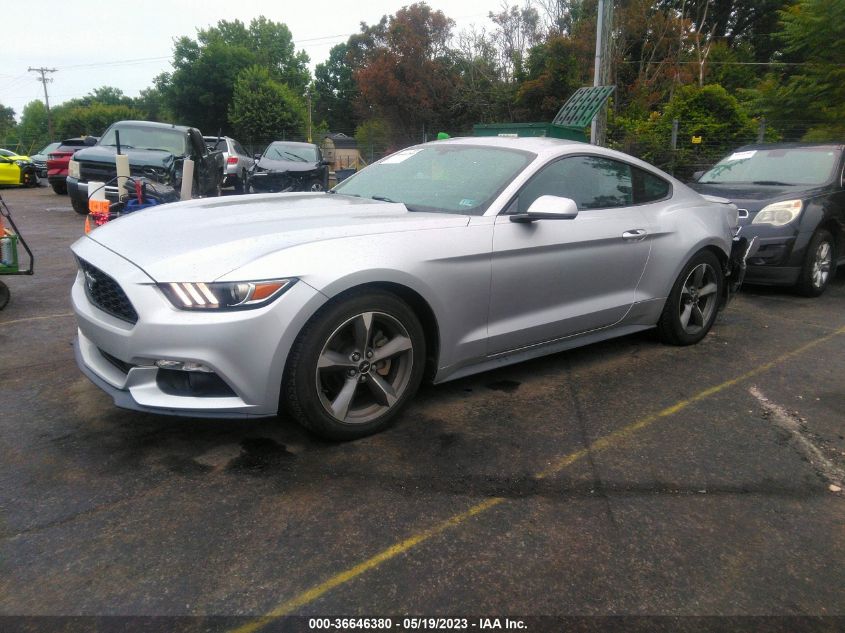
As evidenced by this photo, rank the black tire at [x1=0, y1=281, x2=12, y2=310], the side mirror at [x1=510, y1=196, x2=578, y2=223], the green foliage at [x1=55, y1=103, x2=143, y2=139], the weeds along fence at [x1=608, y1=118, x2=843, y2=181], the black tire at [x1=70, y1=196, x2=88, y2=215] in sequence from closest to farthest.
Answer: the side mirror at [x1=510, y1=196, x2=578, y2=223], the black tire at [x1=0, y1=281, x2=12, y2=310], the black tire at [x1=70, y1=196, x2=88, y2=215], the weeds along fence at [x1=608, y1=118, x2=843, y2=181], the green foliage at [x1=55, y1=103, x2=143, y2=139]

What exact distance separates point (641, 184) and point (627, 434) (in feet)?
6.52

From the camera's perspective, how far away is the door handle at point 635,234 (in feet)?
13.9

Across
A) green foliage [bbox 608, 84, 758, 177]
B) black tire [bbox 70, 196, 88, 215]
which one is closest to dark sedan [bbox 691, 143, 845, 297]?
green foliage [bbox 608, 84, 758, 177]

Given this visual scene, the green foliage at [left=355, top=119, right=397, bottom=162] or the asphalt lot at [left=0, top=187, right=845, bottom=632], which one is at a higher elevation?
the green foliage at [left=355, top=119, right=397, bottom=162]

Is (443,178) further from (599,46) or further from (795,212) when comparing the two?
(599,46)

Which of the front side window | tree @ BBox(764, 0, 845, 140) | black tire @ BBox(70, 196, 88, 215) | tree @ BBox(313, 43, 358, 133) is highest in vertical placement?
tree @ BBox(313, 43, 358, 133)

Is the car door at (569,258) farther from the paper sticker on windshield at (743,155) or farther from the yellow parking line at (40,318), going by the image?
the paper sticker on windshield at (743,155)

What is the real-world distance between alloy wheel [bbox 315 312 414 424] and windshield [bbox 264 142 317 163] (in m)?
13.3

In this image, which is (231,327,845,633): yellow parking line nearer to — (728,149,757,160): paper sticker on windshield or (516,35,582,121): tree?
(728,149,757,160): paper sticker on windshield

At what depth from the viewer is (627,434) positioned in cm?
344

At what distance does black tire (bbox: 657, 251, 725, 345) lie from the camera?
4781 mm

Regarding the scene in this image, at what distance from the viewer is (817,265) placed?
6.85 metres

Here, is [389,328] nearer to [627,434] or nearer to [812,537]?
[627,434]

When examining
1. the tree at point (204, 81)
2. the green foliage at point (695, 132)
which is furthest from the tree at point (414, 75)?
the green foliage at point (695, 132)
